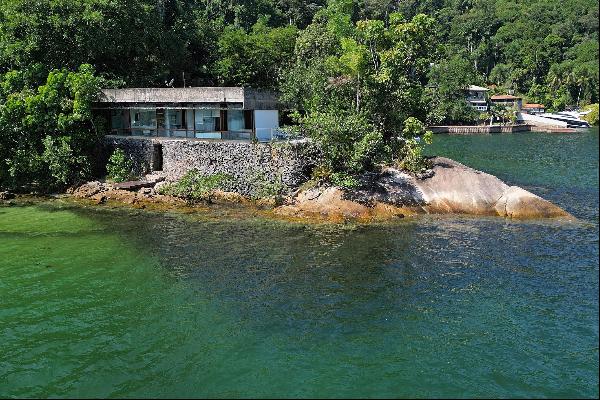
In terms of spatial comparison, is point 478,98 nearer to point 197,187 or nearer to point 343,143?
point 343,143

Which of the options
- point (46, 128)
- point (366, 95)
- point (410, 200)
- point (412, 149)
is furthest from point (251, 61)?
point (410, 200)

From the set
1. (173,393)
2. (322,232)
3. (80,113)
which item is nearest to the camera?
(173,393)

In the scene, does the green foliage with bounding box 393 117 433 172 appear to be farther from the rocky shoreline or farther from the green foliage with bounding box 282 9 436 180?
the rocky shoreline

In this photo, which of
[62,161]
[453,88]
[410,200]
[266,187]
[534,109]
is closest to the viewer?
[410,200]

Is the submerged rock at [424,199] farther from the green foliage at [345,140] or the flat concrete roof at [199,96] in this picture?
the flat concrete roof at [199,96]

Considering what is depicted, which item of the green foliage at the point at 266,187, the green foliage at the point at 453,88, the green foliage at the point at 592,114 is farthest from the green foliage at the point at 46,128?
the green foliage at the point at 453,88

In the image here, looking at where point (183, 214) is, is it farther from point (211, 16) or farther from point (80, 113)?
point (211, 16)

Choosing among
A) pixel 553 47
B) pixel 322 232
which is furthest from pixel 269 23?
pixel 322 232
